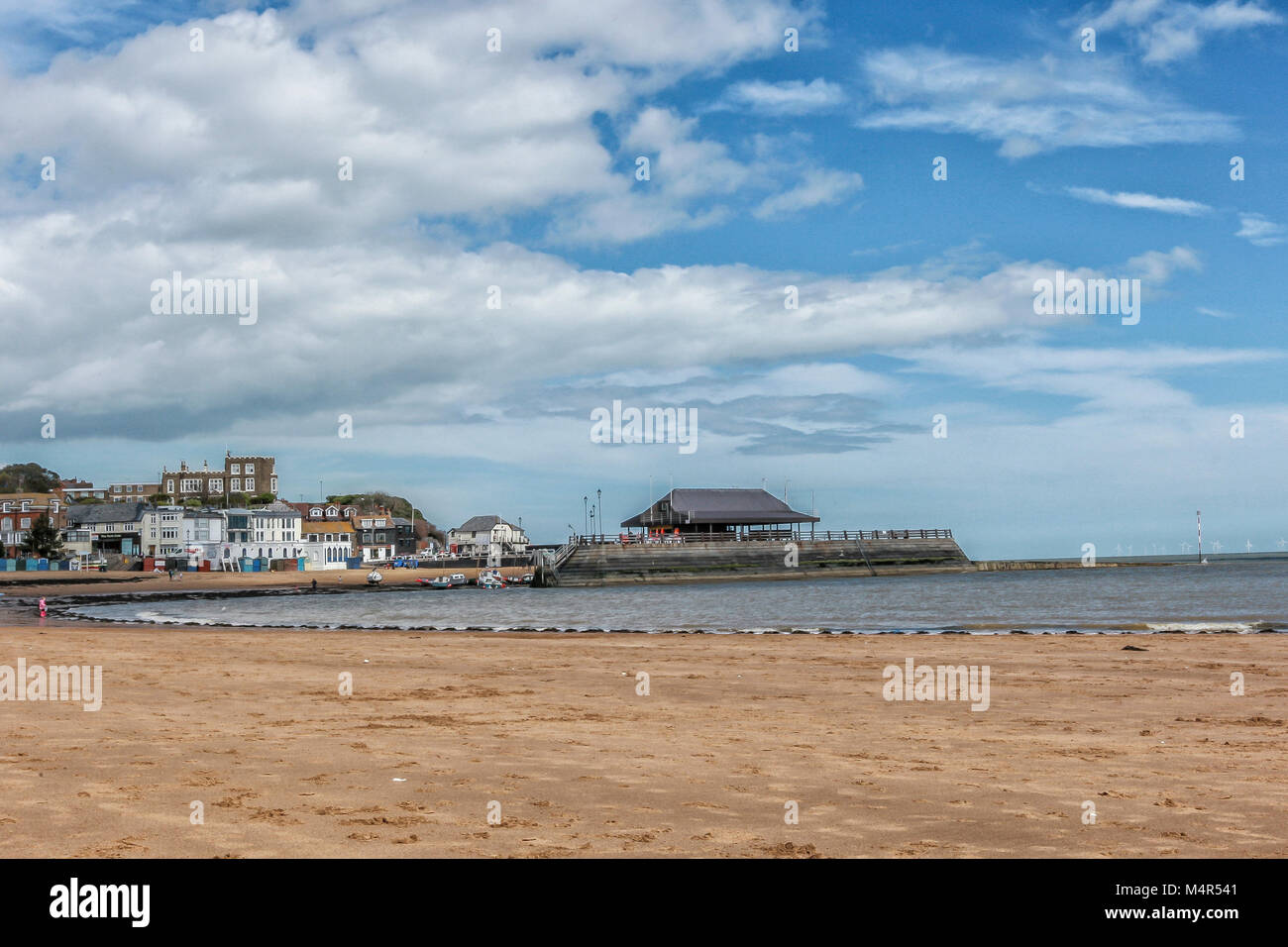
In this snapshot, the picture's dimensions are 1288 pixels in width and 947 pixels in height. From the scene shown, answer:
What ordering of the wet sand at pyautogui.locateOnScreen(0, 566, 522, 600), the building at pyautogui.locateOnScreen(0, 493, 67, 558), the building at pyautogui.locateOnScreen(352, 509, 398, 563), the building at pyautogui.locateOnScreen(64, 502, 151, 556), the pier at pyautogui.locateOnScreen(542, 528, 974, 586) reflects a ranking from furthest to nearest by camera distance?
the building at pyautogui.locateOnScreen(352, 509, 398, 563)
the building at pyautogui.locateOnScreen(0, 493, 67, 558)
the building at pyautogui.locateOnScreen(64, 502, 151, 556)
the pier at pyautogui.locateOnScreen(542, 528, 974, 586)
the wet sand at pyautogui.locateOnScreen(0, 566, 522, 600)

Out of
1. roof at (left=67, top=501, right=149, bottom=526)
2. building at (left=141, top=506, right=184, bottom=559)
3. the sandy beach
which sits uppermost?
roof at (left=67, top=501, right=149, bottom=526)

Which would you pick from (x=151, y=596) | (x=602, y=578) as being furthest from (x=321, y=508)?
(x=151, y=596)

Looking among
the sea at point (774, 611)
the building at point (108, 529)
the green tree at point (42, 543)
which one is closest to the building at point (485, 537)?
the building at point (108, 529)

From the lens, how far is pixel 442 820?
8.96m

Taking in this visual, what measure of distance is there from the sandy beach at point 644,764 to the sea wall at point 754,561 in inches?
3193

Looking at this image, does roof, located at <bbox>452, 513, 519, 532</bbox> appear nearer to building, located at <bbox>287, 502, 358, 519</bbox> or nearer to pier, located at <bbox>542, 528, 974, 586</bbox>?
building, located at <bbox>287, 502, 358, 519</bbox>

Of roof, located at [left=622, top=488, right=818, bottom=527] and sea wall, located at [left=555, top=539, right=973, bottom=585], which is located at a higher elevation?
roof, located at [left=622, top=488, right=818, bottom=527]

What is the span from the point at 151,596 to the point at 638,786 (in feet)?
244

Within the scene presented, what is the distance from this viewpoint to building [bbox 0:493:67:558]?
14500cm

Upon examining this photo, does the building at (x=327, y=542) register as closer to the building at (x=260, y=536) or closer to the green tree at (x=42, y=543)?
the building at (x=260, y=536)

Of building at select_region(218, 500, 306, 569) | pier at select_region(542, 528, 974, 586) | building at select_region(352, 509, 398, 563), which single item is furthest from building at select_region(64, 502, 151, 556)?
pier at select_region(542, 528, 974, 586)

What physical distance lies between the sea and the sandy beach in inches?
661

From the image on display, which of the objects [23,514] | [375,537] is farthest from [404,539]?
[23,514]
